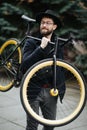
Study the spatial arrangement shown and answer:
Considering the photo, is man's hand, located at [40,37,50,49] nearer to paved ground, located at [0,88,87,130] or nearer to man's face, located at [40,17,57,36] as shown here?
man's face, located at [40,17,57,36]

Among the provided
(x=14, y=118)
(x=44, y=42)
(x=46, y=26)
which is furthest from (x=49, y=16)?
(x=14, y=118)

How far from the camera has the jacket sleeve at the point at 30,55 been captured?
14.6ft

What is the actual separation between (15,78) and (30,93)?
447mm

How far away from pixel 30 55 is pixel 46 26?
381 millimetres

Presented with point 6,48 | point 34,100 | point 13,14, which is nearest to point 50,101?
point 34,100

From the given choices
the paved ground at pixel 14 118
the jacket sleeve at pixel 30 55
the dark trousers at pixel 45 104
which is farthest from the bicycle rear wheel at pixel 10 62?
the paved ground at pixel 14 118

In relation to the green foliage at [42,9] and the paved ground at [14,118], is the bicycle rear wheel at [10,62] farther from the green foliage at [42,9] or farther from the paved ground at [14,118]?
the green foliage at [42,9]

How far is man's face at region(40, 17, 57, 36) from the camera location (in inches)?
178

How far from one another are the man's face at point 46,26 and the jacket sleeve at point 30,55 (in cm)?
20

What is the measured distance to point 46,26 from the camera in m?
4.54

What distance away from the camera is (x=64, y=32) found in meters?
10.4

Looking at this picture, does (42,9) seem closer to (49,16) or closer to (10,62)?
(10,62)

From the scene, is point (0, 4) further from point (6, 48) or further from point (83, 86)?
point (83, 86)

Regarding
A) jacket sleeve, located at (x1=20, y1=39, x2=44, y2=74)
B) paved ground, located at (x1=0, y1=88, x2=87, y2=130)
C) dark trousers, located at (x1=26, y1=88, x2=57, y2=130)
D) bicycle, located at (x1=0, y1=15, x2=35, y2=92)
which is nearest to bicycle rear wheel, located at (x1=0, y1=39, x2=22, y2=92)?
bicycle, located at (x1=0, y1=15, x2=35, y2=92)
